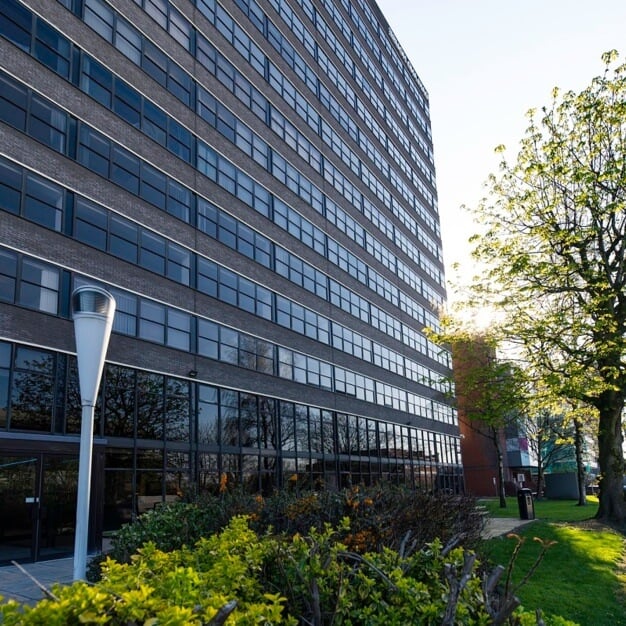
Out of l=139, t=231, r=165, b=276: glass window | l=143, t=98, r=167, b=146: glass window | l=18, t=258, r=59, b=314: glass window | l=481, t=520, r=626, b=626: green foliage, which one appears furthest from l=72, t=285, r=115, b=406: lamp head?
l=143, t=98, r=167, b=146: glass window

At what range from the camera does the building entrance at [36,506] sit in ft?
52.4

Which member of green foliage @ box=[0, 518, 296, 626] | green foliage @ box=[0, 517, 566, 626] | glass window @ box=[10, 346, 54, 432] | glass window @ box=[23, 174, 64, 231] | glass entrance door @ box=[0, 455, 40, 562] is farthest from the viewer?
glass window @ box=[23, 174, 64, 231]

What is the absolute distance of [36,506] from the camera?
658 inches

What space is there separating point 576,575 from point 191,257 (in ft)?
56.4

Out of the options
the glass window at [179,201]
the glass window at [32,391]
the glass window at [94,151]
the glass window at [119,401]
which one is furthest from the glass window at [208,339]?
the glass window at [32,391]

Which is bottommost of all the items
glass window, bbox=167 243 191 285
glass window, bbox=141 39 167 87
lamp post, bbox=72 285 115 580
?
lamp post, bbox=72 285 115 580

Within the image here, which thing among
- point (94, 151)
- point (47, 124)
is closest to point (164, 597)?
point (47, 124)

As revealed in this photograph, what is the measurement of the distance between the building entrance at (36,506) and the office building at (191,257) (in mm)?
50

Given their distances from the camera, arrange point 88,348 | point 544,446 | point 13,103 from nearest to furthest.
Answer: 1. point 88,348
2. point 13,103
3. point 544,446

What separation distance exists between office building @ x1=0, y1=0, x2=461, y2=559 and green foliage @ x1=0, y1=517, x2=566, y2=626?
20.4ft

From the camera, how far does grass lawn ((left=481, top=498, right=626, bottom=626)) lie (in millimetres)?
A: 10328

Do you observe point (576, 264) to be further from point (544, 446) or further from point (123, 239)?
point (544, 446)

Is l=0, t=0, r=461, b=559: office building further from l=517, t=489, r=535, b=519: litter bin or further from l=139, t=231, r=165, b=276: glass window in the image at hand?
l=517, t=489, r=535, b=519: litter bin

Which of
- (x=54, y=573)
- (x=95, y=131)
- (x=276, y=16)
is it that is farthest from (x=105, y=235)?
(x=276, y=16)
